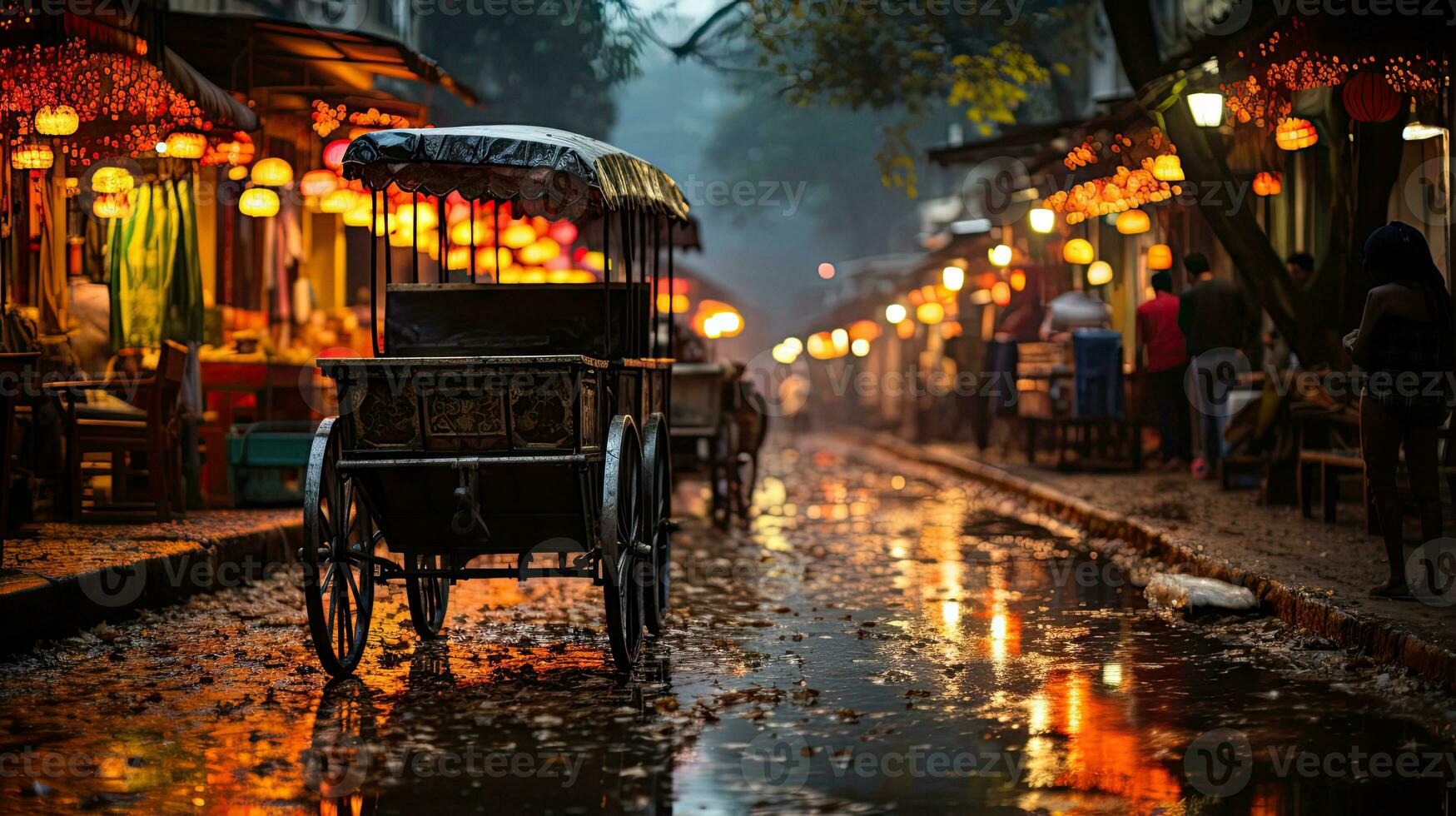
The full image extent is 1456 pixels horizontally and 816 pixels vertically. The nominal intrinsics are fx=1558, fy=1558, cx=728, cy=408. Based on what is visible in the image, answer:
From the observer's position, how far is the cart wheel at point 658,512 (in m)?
8.01

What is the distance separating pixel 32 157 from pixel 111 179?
1.47 meters

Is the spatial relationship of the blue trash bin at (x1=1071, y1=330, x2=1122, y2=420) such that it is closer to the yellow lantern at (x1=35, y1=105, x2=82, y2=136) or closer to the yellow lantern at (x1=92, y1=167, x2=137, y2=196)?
the yellow lantern at (x1=92, y1=167, x2=137, y2=196)

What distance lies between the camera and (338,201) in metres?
17.2

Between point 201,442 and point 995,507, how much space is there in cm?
858

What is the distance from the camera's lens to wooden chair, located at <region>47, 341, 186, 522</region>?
38.4ft

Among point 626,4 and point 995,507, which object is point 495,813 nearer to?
point 995,507

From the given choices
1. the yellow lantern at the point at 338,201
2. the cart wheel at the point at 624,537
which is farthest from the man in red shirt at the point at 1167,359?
the cart wheel at the point at 624,537

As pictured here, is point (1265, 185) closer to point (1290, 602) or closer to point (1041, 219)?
point (1041, 219)

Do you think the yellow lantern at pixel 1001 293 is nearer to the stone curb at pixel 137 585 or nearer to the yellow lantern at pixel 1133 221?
the yellow lantern at pixel 1133 221

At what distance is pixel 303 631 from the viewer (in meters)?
8.70

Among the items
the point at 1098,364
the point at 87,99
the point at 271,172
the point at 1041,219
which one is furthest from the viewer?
the point at 1041,219

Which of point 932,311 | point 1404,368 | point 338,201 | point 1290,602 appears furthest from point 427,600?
point 932,311

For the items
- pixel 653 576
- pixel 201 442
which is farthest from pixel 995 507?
pixel 653 576

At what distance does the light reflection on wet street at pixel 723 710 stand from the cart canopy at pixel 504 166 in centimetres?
238
